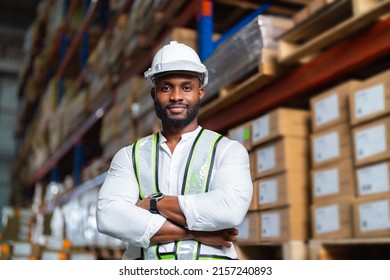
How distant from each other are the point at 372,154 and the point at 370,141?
0.17ft

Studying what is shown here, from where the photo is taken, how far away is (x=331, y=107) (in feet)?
5.83

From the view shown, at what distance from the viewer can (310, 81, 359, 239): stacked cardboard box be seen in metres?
1.64

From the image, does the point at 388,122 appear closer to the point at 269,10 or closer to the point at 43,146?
the point at 269,10

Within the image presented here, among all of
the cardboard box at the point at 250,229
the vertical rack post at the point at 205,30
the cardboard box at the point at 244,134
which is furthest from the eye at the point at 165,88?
the vertical rack post at the point at 205,30

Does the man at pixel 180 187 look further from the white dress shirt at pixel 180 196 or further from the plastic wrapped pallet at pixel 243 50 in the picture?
the plastic wrapped pallet at pixel 243 50

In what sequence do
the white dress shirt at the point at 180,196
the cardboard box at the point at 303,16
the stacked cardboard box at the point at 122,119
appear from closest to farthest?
the white dress shirt at the point at 180,196, the cardboard box at the point at 303,16, the stacked cardboard box at the point at 122,119

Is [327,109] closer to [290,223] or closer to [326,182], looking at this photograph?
[326,182]

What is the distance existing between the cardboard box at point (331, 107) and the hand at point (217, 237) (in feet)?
3.69

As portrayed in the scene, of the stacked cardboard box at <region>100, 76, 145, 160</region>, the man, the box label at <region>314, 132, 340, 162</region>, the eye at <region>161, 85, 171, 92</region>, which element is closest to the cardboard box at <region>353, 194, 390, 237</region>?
the box label at <region>314, 132, 340, 162</region>

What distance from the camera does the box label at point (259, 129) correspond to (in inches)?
66.6

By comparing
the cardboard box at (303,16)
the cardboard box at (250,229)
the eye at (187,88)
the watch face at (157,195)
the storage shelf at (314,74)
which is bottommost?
the cardboard box at (250,229)

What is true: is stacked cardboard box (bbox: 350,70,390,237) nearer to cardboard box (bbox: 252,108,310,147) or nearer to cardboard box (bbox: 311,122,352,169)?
cardboard box (bbox: 311,122,352,169)

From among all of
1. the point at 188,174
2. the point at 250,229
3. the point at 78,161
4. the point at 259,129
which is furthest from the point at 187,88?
the point at 78,161

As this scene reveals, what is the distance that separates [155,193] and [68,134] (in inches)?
212
